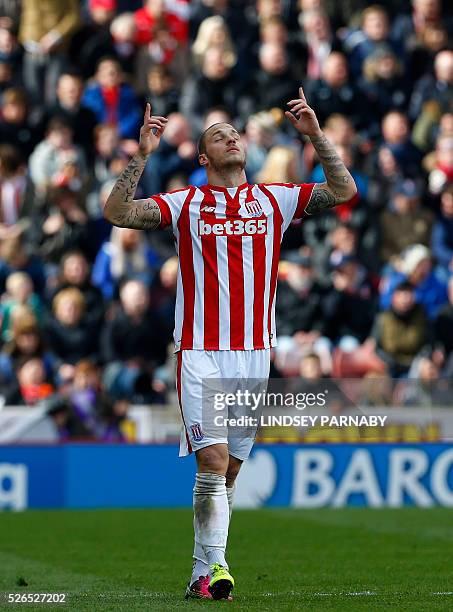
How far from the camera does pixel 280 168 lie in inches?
709

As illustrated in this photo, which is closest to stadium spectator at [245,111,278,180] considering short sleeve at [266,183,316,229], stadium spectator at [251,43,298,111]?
stadium spectator at [251,43,298,111]

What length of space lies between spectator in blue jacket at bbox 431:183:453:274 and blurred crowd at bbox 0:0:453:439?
25 millimetres

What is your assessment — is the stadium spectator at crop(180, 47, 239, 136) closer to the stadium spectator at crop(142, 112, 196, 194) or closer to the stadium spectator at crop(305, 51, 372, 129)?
the stadium spectator at crop(142, 112, 196, 194)

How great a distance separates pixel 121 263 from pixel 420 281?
3528mm

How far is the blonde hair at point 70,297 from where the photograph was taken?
57.1 ft

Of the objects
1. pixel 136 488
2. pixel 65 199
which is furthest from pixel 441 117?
pixel 136 488

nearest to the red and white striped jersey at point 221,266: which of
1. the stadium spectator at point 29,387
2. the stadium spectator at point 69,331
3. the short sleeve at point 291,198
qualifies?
the short sleeve at point 291,198

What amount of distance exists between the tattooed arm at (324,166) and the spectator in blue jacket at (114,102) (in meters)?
11.4

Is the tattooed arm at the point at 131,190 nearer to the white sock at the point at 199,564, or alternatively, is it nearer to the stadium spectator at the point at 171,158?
the white sock at the point at 199,564

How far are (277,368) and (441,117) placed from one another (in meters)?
4.74

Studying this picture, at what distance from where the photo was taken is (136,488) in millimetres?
16359

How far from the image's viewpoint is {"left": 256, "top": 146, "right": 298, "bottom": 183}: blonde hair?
709 inches

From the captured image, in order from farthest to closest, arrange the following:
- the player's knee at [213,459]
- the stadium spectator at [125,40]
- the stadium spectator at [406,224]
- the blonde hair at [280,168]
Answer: the stadium spectator at [125,40] → the stadium spectator at [406,224] → the blonde hair at [280,168] → the player's knee at [213,459]

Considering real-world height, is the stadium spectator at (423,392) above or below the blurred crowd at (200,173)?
below
